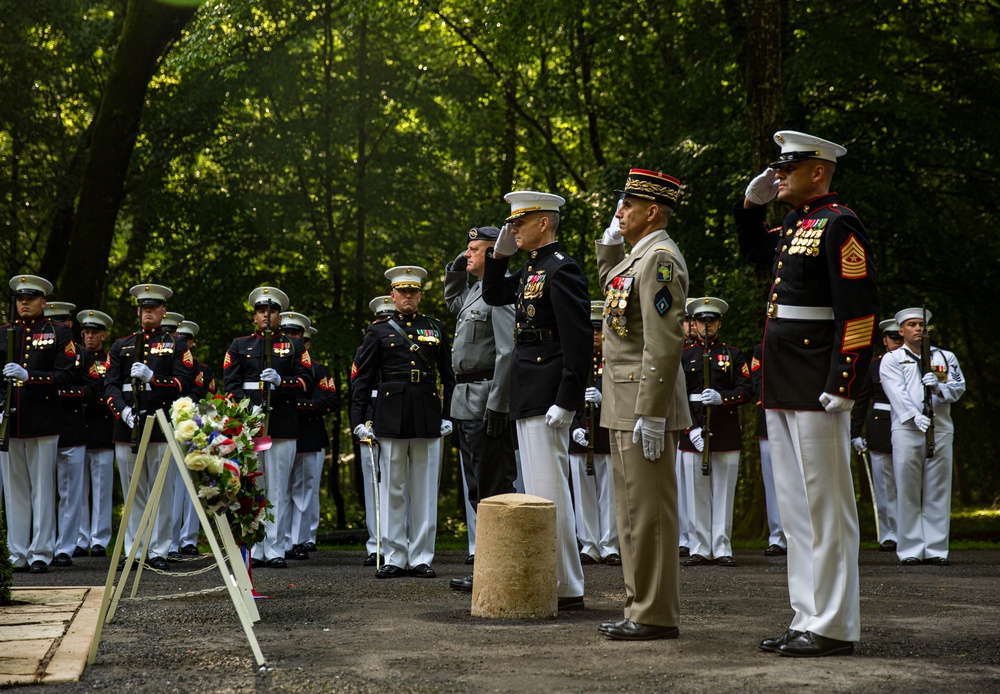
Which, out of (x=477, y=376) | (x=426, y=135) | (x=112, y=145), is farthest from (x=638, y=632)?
(x=426, y=135)

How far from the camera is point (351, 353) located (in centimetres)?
1933

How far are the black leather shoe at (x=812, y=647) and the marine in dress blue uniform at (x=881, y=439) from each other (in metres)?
7.47

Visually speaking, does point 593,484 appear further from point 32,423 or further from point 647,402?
point 647,402

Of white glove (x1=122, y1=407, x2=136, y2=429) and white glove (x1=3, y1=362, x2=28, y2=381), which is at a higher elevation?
white glove (x1=3, y1=362, x2=28, y2=381)

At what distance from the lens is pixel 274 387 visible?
11617 mm

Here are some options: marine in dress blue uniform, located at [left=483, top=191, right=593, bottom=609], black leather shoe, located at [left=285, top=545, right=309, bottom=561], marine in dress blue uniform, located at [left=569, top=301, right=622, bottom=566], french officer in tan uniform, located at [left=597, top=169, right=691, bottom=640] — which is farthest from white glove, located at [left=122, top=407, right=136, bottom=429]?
french officer in tan uniform, located at [left=597, top=169, right=691, bottom=640]

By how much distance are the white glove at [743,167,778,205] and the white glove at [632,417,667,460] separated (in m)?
1.28

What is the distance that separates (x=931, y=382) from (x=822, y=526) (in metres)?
6.16

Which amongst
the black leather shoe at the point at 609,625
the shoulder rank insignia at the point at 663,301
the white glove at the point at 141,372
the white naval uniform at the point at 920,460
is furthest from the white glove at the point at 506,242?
the white naval uniform at the point at 920,460

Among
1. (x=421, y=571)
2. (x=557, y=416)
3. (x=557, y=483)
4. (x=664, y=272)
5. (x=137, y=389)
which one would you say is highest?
(x=664, y=272)

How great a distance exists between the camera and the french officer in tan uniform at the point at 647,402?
5730mm

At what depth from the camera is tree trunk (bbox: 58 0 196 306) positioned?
16328mm

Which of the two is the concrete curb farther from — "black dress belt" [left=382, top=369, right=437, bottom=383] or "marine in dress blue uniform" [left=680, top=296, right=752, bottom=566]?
"marine in dress blue uniform" [left=680, top=296, right=752, bottom=566]

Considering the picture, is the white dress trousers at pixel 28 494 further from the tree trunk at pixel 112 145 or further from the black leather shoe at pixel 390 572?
the tree trunk at pixel 112 145
